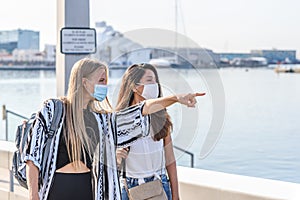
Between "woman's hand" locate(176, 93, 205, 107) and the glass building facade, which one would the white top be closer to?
"woman's hand" locate(176, 93, 205, 107)

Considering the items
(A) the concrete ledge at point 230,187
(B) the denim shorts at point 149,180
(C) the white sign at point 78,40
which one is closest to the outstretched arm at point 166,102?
(B) the denim shorts at point 149,180

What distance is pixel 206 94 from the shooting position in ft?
12.2

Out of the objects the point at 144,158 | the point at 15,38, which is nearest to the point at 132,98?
the point at 144,158

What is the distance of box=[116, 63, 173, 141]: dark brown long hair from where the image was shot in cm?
385

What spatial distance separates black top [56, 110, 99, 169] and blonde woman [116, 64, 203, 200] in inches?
10.3

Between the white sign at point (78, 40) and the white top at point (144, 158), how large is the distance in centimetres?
242

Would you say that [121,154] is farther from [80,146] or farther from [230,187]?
[230,187]

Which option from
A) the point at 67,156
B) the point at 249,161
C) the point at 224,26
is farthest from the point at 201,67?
the point at 224,26

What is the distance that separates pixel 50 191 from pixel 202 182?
4.90ft

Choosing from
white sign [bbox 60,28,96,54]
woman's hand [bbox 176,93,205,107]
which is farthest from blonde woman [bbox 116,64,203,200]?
white sign [bbox 60,28,96,54]

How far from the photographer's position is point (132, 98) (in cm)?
390

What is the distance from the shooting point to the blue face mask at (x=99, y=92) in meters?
3.56

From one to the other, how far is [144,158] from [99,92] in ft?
1.75

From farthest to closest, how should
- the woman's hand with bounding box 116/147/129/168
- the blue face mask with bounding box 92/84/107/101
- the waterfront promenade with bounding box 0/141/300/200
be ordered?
the waterfront promenade with bounding box 0/141/300/200
the woman's hand with bounding box 116/147/129/168
the blue face mask with bounding box 92/84/107/101
